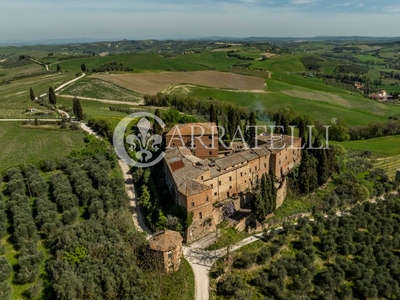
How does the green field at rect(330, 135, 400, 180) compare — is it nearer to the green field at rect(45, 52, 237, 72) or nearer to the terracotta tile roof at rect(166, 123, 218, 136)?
the terracotta tile roof at rect(166, 123, 218, 136)

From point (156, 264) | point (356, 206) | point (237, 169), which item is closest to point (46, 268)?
point (156, 264)

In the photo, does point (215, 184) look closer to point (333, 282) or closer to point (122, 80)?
point (333, 282)

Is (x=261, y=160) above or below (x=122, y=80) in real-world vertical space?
below

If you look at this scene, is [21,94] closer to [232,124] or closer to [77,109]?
[77,109]

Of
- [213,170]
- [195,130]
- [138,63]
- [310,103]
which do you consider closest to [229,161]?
[213,170]

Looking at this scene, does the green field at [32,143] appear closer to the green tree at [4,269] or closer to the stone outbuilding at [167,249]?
the green tree at [4,269]

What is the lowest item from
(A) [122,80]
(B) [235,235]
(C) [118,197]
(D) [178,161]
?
(B) [235,235]

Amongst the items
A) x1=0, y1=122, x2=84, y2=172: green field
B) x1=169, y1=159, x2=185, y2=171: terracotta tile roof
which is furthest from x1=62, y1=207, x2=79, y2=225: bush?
x1=0, y1=122, x2=84, y2=172: green field
